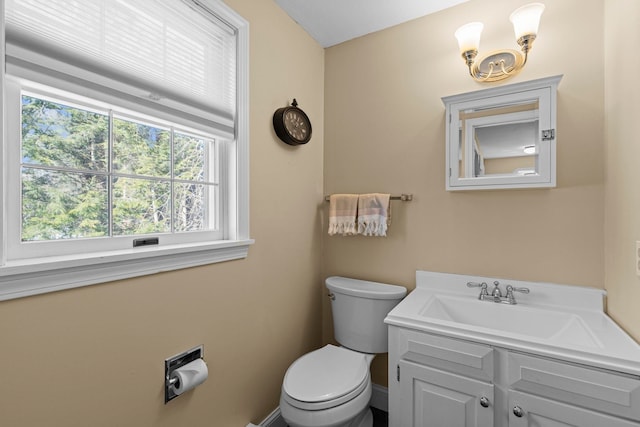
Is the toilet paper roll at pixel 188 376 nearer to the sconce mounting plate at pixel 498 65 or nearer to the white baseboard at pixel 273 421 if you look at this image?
the white baseboard at pixel 273 421

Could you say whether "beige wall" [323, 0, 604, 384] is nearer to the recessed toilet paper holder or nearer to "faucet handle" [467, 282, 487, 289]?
"faucet handle" [467, 282, 487, 289]

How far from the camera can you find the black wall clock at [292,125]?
1660 millimetres

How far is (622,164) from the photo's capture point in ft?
3.87

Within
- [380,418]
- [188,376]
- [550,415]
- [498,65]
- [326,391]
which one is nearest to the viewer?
[550,415]

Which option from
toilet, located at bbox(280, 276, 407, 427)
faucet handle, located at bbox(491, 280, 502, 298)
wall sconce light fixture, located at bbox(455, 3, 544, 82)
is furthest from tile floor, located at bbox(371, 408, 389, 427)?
wall sconce light fixture, located at bbox(455, 3, 544, 82)

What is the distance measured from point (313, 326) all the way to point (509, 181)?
4.75 feet

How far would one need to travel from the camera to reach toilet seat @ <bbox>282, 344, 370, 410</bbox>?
1.24 m

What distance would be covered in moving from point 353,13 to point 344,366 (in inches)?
77.2

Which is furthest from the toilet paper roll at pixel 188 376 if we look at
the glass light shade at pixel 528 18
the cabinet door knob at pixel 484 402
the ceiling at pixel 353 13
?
the glass light shade at pixel 528 18

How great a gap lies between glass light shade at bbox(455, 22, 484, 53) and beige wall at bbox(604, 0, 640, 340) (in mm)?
511

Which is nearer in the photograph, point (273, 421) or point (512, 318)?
point (512, 318)

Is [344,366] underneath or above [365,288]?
underneath

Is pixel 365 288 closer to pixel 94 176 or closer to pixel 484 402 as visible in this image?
pixel 484 402

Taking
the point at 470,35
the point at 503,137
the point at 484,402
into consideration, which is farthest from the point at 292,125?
the point at 484,402
